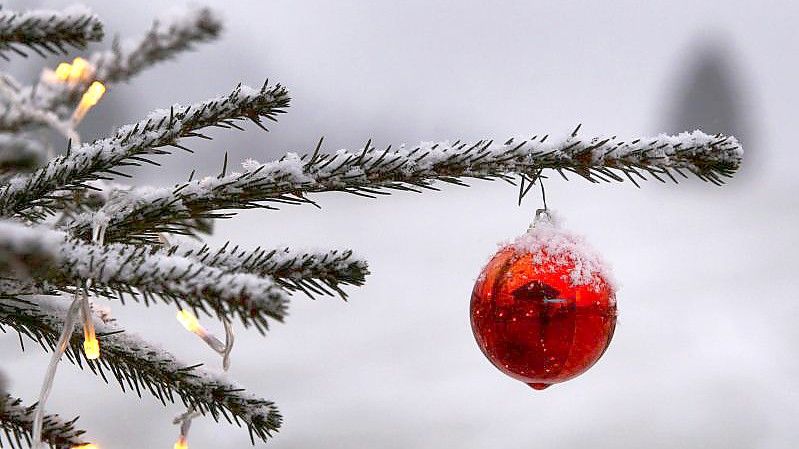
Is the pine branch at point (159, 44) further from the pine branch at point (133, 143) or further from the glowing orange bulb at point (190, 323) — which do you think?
the glowing orange bulb at point (190, 323)

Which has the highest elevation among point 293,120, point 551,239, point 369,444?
point 293,120

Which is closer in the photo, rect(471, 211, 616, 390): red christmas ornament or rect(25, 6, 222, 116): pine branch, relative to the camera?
rect(25, 6, 222, 116): pine branch

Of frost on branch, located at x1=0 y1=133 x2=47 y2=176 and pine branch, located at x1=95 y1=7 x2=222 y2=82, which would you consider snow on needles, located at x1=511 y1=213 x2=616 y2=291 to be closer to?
pine branch, located at x1=95 y1=7 x2=222 y2=82

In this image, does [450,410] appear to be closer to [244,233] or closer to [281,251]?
[281,251]

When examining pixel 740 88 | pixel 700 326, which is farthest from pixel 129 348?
pixel 740 88

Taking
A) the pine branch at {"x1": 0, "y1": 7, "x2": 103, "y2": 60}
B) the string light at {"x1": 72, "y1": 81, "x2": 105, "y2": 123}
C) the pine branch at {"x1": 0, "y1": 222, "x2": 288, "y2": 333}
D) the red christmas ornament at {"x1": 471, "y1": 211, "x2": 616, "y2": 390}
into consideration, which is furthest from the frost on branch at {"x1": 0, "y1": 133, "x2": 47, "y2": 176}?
the red christmas ornament at {"x1": 471, "y1": 211, "x2": 616, "y2": 390}
